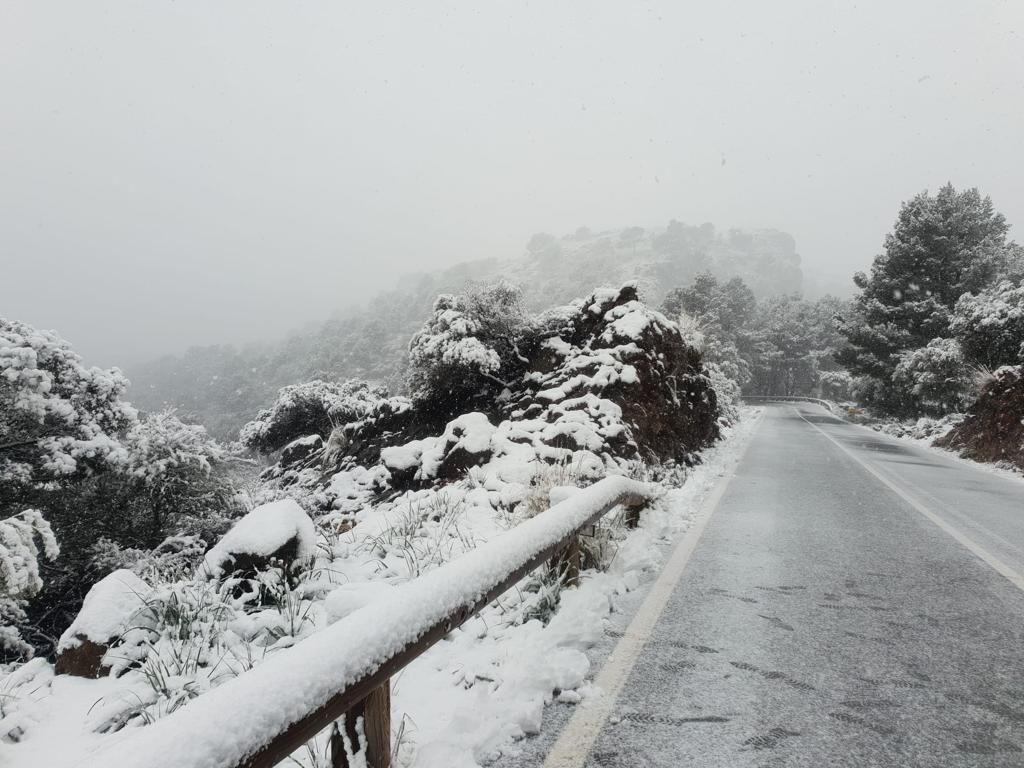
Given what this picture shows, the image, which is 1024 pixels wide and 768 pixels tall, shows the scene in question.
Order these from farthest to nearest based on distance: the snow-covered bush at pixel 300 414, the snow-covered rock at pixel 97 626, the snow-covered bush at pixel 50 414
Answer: the snow-covered bush at pixel 300 414 → the snow-covered bush at pixel 50 414 → the snow-covered rock at pixel 97 626

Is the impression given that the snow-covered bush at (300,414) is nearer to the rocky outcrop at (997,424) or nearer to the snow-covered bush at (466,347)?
the snow-covered bush at (466,347)

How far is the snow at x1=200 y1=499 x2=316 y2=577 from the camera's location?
4348 mm

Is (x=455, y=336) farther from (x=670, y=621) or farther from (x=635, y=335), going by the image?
(x=670, y=621)

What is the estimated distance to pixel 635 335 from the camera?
35.2ft

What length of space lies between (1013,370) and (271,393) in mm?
79216

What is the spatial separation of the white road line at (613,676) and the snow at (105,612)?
2.86 meters

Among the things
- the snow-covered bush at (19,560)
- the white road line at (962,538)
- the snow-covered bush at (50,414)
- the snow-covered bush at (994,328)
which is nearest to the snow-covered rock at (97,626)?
the snow-covered bush at (19,560)

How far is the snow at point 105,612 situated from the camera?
3.26m

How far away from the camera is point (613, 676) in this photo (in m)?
2.85

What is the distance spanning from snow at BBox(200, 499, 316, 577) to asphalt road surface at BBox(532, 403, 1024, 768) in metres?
2.86

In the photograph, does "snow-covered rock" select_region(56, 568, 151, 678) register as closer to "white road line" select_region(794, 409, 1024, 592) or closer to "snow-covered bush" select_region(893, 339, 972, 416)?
"white road line" select_region(794, 409, 1024, 592)

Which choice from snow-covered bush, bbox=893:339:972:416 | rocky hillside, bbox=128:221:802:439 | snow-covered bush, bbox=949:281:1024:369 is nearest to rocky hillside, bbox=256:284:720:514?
snow-covered bush, bbox=949:281:1024:369

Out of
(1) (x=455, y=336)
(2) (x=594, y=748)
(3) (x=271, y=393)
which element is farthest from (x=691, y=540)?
(3) (x=271, y=393)

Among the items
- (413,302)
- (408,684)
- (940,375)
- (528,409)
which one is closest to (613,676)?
(408,684)
